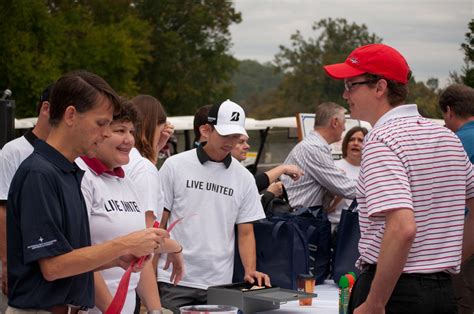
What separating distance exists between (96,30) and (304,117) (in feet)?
93.0

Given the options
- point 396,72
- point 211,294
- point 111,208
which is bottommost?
point 211,294

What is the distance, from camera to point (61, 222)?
290 cm

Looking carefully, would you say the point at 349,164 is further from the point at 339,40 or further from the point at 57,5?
the point at 339,40

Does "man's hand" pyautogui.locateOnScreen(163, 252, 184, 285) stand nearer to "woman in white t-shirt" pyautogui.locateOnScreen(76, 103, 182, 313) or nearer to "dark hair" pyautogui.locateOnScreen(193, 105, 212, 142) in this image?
"woman in white t-shirt" pyautogui.locateOnScreen(76, 103, 182, 313)

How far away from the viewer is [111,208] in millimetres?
3533

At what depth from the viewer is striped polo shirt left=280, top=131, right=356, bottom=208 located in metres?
6.44

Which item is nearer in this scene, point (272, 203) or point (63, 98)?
point (63, 98)

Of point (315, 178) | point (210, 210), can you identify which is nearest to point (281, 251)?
point (210, 210)

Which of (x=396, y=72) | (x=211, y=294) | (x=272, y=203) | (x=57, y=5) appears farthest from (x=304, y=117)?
(x=57, y=5)

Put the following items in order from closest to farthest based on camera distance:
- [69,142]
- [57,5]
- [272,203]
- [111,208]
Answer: [69,142], [111,208], [272,203], [57,5]

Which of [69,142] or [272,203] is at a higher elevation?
[69,142]

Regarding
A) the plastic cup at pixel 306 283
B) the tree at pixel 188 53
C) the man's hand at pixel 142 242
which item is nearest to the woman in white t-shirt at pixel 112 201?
the man's hand at pixel 142 242

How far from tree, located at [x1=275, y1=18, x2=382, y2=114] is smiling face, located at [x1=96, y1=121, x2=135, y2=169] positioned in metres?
67.3

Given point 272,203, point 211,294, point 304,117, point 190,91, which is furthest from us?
point 190,91
